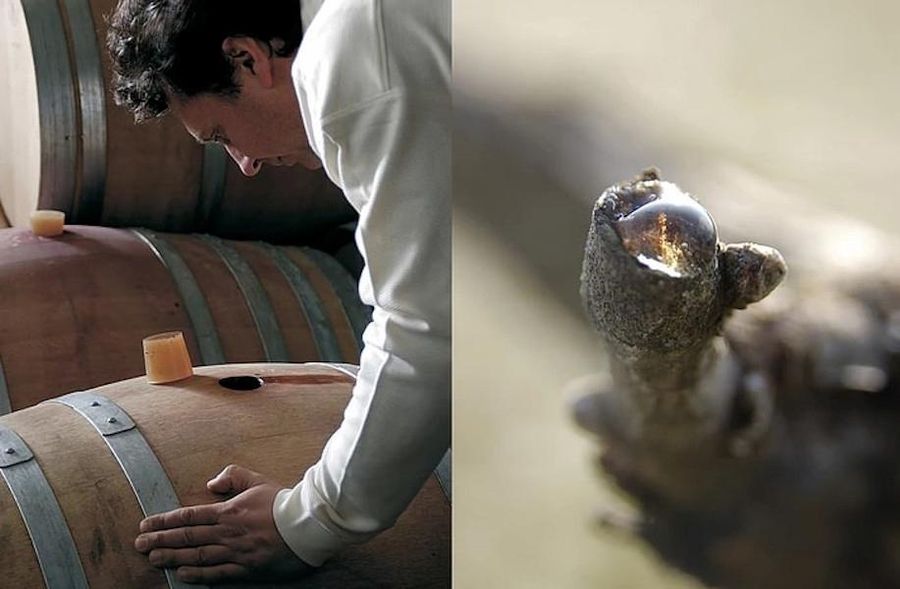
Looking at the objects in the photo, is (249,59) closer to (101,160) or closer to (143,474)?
(143,474)

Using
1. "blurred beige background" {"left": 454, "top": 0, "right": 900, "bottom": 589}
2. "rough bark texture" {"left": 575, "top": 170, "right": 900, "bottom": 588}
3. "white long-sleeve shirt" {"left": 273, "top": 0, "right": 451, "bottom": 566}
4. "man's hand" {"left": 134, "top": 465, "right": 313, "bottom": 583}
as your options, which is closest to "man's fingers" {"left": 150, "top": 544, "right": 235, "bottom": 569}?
"man's hand" {"left": 134, "top": 465, "right": 313, "bottom": 583}

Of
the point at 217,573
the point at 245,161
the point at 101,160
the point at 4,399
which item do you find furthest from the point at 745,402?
the point at 101,160

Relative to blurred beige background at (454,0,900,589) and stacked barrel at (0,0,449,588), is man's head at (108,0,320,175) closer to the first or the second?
stacked barrel at (0,0,449,588)

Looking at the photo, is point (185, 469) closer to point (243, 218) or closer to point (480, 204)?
point (480, 204)

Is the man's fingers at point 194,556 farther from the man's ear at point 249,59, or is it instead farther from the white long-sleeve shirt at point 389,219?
the man's ear at point 249,59

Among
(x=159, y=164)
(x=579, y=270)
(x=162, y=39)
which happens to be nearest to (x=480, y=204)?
(x=579, y=270)

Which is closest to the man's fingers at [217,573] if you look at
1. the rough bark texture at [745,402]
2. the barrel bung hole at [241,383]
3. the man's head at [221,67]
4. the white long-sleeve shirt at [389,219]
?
the white long-sleeve shirt at [389,219]

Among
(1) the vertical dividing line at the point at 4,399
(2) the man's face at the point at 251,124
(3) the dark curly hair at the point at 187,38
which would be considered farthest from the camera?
(1) the vertical dividing line at the point at 4,399

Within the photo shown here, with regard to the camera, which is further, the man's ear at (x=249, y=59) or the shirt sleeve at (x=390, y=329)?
the man's ear at (x=249, y=59)
